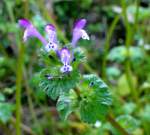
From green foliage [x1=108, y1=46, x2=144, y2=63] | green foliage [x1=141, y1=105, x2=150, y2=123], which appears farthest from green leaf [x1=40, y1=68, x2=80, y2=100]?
green foliage [x1=108, y1=46, x2=144, y2=63]

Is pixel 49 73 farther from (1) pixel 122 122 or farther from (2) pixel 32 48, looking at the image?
(2) pixel 32 48

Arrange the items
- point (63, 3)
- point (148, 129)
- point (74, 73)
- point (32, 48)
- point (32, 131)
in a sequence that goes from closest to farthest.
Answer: point (74, 73) → point (148, 129) → point (32, 131) → point (32, 48) → point (63, 3)

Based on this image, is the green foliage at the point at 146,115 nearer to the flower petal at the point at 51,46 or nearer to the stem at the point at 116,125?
the stem at the point at 116,125

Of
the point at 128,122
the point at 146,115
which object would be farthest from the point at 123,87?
the point at 128,122

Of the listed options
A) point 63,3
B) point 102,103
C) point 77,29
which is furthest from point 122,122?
point 63,3

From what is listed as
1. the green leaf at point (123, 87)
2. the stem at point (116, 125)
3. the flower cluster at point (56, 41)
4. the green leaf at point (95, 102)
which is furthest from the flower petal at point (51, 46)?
the green leaf at point (123, 87)

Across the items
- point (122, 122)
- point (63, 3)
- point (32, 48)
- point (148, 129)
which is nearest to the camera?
point (122, 122)
